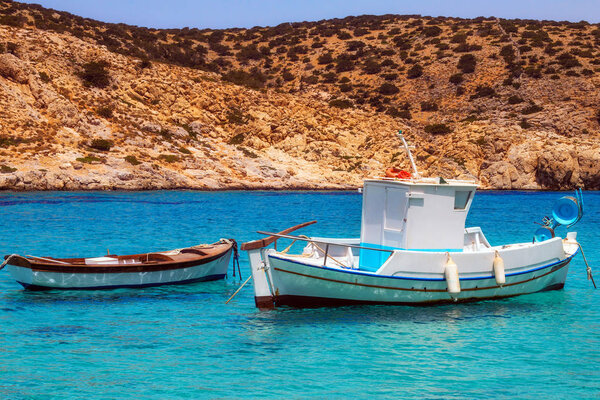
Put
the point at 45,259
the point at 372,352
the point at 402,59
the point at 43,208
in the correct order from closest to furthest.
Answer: the point at 372,352 → the point at 45,259 → the point at 43,208 → the point at 402,59

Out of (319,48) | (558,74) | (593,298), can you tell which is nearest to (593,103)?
(558,74)

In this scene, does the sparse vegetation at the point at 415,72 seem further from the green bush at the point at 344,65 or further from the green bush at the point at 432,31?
the green bush at the point at 432,31

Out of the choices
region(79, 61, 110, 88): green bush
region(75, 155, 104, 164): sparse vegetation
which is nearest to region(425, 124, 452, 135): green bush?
region(79, 61, 110, 88): green bush

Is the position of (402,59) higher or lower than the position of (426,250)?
higher

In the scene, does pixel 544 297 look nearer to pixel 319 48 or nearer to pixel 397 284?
pixel 397 284

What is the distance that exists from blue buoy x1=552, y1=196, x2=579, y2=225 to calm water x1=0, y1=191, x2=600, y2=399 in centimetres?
216

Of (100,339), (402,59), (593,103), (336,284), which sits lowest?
(100,339)

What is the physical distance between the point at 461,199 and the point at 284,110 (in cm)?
6521

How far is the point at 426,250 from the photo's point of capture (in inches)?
674

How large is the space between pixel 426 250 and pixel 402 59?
91.8m

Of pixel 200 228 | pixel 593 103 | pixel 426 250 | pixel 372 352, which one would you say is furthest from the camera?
pixel 593 103

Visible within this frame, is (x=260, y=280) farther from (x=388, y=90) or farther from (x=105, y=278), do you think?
(x=388, y=90)

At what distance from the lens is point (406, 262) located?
52.4 ft

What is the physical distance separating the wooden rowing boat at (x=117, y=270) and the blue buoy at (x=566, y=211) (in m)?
10.9
